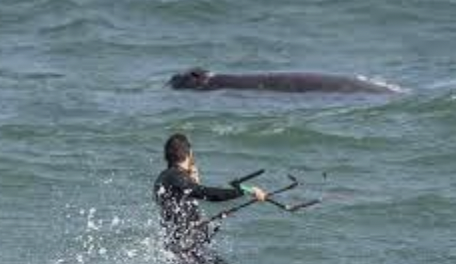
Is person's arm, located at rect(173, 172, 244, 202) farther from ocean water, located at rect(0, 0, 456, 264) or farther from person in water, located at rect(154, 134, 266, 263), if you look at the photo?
ocean water, located at rect(0, 0, 456, 264)

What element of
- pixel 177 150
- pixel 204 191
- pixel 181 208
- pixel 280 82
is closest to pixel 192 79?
pixel 280 82

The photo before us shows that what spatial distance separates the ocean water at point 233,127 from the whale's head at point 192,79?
181 mm

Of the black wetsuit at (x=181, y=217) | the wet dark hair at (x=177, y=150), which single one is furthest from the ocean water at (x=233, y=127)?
the wet dark hair at (x=177, y=150)

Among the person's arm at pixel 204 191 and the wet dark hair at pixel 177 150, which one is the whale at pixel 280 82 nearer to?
the wet dark hair at pixel 177 150

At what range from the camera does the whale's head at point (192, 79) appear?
26344mm

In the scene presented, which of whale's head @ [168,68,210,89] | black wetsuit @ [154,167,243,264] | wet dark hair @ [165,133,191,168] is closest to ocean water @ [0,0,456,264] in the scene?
whale's head @ [168,68,210,89]

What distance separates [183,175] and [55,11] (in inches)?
818

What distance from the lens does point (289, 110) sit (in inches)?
992

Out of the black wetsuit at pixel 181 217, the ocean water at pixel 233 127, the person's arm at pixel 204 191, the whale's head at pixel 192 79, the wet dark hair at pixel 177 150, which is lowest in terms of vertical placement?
the ocean water at pixel 233 127

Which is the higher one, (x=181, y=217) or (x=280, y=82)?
(x=181, y=217)

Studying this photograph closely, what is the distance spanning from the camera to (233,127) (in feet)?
80.2

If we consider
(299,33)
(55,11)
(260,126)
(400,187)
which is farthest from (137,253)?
(55,11)

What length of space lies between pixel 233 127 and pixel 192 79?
2.18m

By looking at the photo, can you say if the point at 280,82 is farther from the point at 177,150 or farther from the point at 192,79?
the point at 177,150
